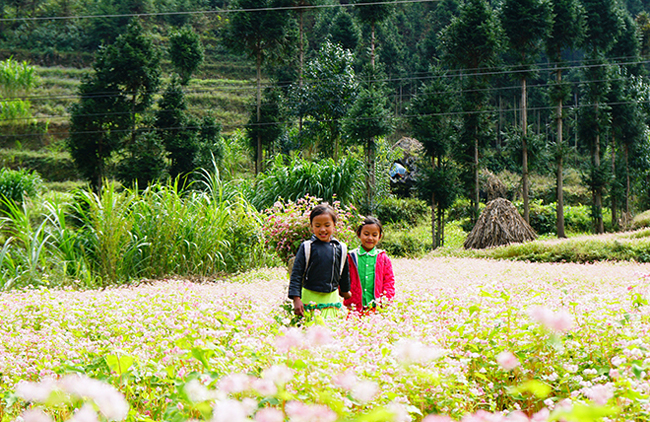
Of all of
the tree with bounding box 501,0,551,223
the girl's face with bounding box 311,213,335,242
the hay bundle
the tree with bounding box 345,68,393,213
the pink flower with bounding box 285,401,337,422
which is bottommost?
the hay bundle

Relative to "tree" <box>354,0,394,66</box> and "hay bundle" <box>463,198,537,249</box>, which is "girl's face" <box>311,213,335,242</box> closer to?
"hay bundle" <box>463,198,537,249</box>

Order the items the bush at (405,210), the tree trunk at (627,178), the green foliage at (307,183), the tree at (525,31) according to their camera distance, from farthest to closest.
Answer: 1. the bush at (405,210)
2. the tree trunk at (627,178)
3. the tree at (525,31)
4. the green foliage at (307,183)

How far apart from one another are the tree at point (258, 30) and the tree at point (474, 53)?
289 inches

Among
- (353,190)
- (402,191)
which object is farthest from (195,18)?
(353,190)

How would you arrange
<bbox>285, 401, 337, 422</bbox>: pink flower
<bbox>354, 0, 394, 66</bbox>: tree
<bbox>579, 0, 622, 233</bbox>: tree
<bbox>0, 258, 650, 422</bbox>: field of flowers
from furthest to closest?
<bbox>579, 0, 622, 233</bbox>: tree < <bbox>354, 0, 394, 66</bbox>: tree < <bbox>0, 258, 650, 422</bbox>: field of flowers < <bbox>285, 401, 337, 422</bbox>: pink flower

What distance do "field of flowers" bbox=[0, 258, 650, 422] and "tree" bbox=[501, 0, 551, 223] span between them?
15.6 meters

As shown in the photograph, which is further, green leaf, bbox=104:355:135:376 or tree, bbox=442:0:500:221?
tree, bbox=442:0:500:221

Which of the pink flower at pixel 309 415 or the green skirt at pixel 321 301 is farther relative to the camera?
the green skirt at pixel 321 301

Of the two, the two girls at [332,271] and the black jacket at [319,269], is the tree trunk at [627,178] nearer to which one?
the two girls at [332,271]

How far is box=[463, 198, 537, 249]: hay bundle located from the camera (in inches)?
551

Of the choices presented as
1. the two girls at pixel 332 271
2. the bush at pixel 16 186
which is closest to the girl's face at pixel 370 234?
the two girls at pixel 332 271

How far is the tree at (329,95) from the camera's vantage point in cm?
1981

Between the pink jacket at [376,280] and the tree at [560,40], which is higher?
the tree at [560,40]

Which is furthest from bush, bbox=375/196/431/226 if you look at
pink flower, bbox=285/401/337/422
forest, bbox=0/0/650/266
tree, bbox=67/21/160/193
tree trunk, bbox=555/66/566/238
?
pink flower, bbox=285/401/337/422
